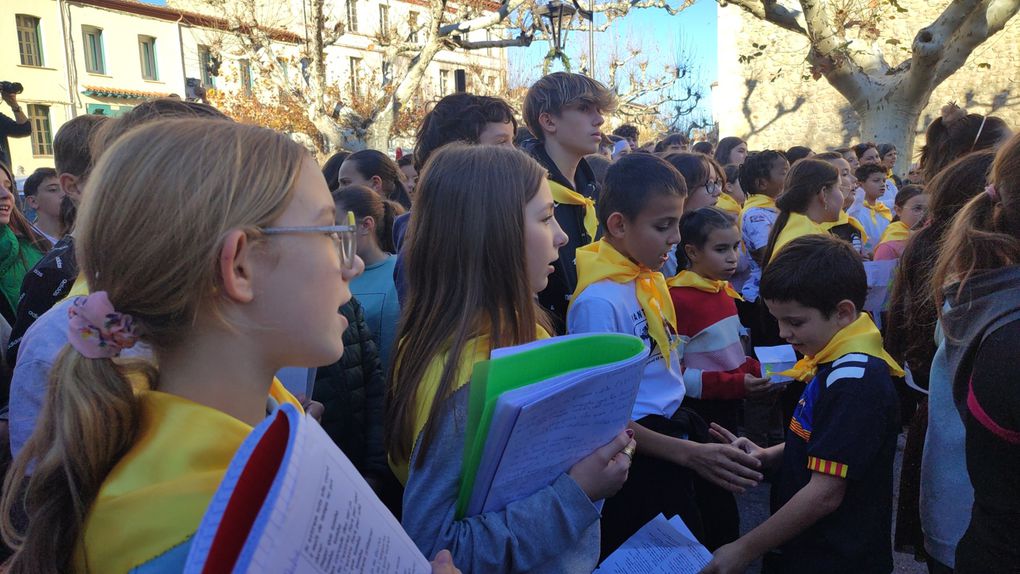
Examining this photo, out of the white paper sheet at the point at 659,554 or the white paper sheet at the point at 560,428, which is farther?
the white paper sheet at the point at 659,554

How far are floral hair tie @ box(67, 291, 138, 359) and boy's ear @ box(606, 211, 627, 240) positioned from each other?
73.7 inches

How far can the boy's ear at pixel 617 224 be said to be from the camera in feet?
8.72

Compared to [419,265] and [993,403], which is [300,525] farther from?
[993,403]

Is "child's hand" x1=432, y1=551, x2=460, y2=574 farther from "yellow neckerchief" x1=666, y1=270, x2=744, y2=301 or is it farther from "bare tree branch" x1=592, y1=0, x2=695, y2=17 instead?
"bare tree branch" x1=592, y1=0, x2=695, y2=17

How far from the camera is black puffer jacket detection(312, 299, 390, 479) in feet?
8.01

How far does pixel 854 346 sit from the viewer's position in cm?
219

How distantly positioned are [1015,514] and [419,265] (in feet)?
4.58

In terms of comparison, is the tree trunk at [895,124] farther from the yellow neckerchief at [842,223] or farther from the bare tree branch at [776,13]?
the yellow neckerchief at [842,223]

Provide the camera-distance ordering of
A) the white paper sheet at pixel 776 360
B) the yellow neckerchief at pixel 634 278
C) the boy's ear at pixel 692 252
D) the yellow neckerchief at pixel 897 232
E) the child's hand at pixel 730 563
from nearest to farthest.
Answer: the child's hand at pixel 730 563
the yellow neckerchief at pixel 634 278
the white paper sheet at pixel 776 360
the boy's ear at pixel 692 252
the yellow neckerchief at pixel 897 232

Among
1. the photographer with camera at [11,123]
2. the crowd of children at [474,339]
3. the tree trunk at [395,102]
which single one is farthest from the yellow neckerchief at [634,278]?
the tree trunk at [395,102]

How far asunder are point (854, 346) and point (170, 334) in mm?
1944

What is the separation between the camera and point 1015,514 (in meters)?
1.35

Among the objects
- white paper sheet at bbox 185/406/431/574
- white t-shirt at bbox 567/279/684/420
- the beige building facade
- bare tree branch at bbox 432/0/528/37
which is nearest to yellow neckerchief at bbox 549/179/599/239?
white t-shirt at bbox 567/279/684/420

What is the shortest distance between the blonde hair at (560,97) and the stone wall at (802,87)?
51.9 feet
